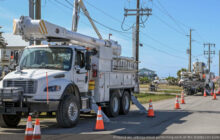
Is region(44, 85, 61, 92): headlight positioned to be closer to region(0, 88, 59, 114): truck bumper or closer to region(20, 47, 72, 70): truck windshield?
region(0, 88, 59, 114): truck bumper

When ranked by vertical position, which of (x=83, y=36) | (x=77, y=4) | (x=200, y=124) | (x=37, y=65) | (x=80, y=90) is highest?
(x=77, y=4)

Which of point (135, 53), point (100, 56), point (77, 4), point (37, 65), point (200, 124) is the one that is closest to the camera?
point (37, 65)

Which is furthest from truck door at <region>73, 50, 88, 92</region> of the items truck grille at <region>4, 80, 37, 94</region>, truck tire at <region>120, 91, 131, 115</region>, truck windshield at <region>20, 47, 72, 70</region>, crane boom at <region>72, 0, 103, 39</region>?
crane boom at <region>72, 0, 103, 39</region>

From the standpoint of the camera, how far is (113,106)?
14906 millimetres

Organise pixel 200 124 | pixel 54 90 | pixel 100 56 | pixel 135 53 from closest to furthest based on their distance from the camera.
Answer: pixel 54 90, pixel 200 124, pixel 100 56, pixel 135 53

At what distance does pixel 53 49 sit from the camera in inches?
463

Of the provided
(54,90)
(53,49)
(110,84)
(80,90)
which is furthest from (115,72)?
(54,90)

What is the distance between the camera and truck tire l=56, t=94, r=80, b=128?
10.7m

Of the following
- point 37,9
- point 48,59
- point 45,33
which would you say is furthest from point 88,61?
point 37,9

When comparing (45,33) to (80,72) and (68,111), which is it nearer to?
(80,72)

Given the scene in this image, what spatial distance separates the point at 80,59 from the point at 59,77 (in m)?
1.59

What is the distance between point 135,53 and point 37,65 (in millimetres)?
22911

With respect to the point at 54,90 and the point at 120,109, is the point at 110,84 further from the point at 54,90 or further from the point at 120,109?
the point at 54,90

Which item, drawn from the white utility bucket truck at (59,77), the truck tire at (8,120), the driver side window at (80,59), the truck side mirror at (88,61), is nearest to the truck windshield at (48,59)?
the white utility bucket truck at (59,77)
